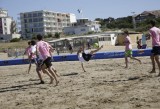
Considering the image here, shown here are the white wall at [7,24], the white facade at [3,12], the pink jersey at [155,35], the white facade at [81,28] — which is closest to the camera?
the pink jersey at [155,35]

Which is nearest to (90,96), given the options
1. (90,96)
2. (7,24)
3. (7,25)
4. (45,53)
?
(90,96)

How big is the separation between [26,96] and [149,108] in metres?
3.71

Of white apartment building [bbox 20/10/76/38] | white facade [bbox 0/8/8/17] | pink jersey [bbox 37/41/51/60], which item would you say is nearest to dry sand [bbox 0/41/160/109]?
pink jersey [bbox 37/41/51/60]

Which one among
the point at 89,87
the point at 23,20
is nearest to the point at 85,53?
the point at 89,87

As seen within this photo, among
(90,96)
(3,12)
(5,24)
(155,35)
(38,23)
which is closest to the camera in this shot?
(90,96)

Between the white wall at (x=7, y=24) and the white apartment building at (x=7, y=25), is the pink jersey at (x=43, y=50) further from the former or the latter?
the white wall at (x=7, y=24)

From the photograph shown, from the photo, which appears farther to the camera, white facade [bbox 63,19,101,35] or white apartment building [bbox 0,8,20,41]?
white apartment building [bbox 0,8,20,41]

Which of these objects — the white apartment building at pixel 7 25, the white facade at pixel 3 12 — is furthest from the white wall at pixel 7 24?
the white facade at pixel 3 12

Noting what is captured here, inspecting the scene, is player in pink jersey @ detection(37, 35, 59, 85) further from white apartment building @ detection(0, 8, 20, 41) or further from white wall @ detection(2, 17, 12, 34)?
white wall @ detection(2, 17, 12, 34)

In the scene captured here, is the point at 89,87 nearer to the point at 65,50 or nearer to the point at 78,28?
the point at 65,50

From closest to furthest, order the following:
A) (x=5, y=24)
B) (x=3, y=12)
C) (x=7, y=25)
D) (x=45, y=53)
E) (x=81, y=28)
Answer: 1. (x=45, y=53)
2. (x=81, y=28)
3. (x=5, y=24)
4. (x=7, y=25)
5. (x=3, y=12)

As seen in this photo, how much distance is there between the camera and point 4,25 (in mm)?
139125

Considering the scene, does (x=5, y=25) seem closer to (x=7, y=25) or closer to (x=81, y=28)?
(x=7, y=25)

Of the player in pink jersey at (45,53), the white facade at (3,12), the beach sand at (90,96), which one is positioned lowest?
the beach sand at (90,96)
